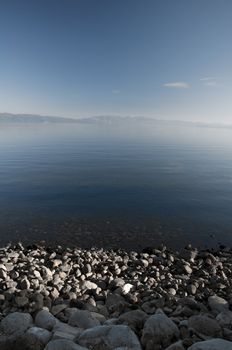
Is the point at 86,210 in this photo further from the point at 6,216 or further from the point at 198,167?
the point at 198,167

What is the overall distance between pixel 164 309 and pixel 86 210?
18072mm

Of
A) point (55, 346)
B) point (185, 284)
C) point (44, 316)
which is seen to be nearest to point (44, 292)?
point (44, 316)

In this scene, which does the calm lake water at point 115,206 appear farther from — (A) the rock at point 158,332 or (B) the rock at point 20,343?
(B) the rock at point 20,343

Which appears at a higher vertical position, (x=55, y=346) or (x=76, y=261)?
(x=55, y=346)

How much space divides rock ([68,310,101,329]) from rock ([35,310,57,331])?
547 millimetres

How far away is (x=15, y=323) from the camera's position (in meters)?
8.48

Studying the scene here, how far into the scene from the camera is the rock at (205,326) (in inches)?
320

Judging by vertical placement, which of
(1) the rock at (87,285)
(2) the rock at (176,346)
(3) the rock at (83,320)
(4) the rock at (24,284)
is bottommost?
(1) the rock at (87,285)

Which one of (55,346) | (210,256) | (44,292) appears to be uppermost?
(55,346)

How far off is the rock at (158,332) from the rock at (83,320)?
5.40 ft

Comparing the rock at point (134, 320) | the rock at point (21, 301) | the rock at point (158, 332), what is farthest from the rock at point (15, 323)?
the rock at point (158, 332)

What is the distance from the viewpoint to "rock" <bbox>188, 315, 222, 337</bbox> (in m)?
8.14

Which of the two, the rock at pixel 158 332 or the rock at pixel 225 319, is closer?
the rock at pixel 158 332

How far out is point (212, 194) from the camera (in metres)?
34.6
